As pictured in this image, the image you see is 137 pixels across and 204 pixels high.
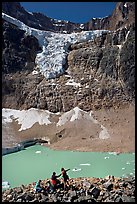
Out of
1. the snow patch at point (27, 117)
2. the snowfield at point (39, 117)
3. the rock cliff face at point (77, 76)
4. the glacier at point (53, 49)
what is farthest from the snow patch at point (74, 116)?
the glacier at point (53, 49)

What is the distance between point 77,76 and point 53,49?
42.0 ft

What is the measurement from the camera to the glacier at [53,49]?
206ft

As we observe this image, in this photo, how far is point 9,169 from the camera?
1065 inches

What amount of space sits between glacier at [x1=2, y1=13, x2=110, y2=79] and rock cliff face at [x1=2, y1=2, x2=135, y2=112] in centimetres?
129

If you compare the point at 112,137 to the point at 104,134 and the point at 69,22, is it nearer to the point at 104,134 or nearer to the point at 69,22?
the point at 104,134

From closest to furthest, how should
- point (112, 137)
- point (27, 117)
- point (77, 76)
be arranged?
point (112, 137) → point (27, 117) → point (77, 76)

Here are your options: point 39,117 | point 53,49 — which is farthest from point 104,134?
point 53,49

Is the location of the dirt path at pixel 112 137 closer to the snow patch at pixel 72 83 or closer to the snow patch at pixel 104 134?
the snow patch at pixel 104 134

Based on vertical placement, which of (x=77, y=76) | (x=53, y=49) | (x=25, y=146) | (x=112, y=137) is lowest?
(x=25, y=146)

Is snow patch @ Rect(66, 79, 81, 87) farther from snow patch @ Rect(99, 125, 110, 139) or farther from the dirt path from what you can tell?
snow patch @ Rect(99, 125, 110, 139)

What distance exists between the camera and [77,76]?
2366 inches

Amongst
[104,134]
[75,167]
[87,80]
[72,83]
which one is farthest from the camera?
[72,83]

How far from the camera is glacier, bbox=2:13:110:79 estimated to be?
62688 mm

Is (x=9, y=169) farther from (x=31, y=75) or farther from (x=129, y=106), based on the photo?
(x=31, y=75)
